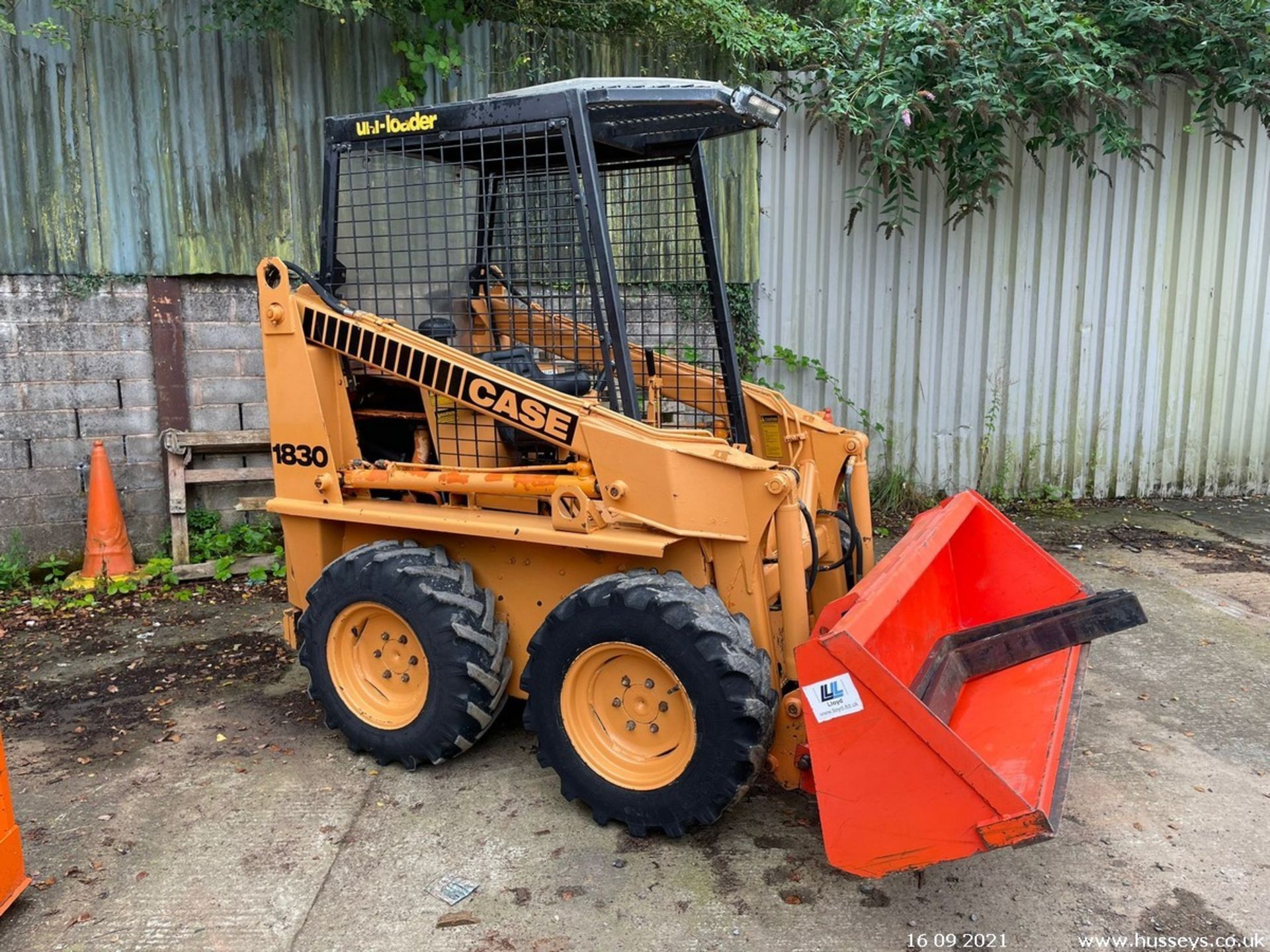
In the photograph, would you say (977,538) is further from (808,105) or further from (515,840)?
(808,105)

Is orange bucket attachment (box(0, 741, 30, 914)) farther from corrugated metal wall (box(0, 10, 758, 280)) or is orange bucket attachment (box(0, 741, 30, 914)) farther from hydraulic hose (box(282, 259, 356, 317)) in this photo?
corrugated metal wall (box(0, 10, 758, 280))

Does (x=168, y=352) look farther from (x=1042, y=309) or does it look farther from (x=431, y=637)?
(x=1042, y=309)

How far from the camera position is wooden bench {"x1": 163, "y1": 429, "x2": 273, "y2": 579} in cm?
595

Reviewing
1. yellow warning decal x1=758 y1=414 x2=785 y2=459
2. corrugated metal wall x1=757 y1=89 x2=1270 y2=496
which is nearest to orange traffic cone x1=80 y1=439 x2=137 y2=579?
yellow warning decal x1=758 y1=414 x2=785 y2=459

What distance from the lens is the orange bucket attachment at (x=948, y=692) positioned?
2471 mm

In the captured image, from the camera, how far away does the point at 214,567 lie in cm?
594

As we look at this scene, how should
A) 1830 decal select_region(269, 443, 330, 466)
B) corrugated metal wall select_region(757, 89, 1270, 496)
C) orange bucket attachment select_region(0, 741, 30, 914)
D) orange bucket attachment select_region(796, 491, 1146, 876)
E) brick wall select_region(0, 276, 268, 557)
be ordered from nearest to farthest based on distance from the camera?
1. orange bucket attachment select_region(796, 491, 1146, 876)
2. orange bucket attachment select_region(0, 741, 30, 914)
3. 1830 decal select_region(269, 443, 330, 466)
4. brick wall select_region(0, 276, 268, 557)
5. corrugated metal wall select_region(757, 89, 1270, 496)

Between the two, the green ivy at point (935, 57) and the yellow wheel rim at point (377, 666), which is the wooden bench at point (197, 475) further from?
the yellow wheel rim at point (377, 666)

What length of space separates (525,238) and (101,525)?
3.71 metres

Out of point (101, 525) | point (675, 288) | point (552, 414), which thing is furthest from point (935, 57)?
point (101, 525)

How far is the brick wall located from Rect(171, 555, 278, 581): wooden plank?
38 centimetres

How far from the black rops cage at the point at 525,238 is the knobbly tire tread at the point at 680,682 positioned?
0.72 m

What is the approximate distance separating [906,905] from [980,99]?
4.93 meters

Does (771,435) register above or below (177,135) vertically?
below
